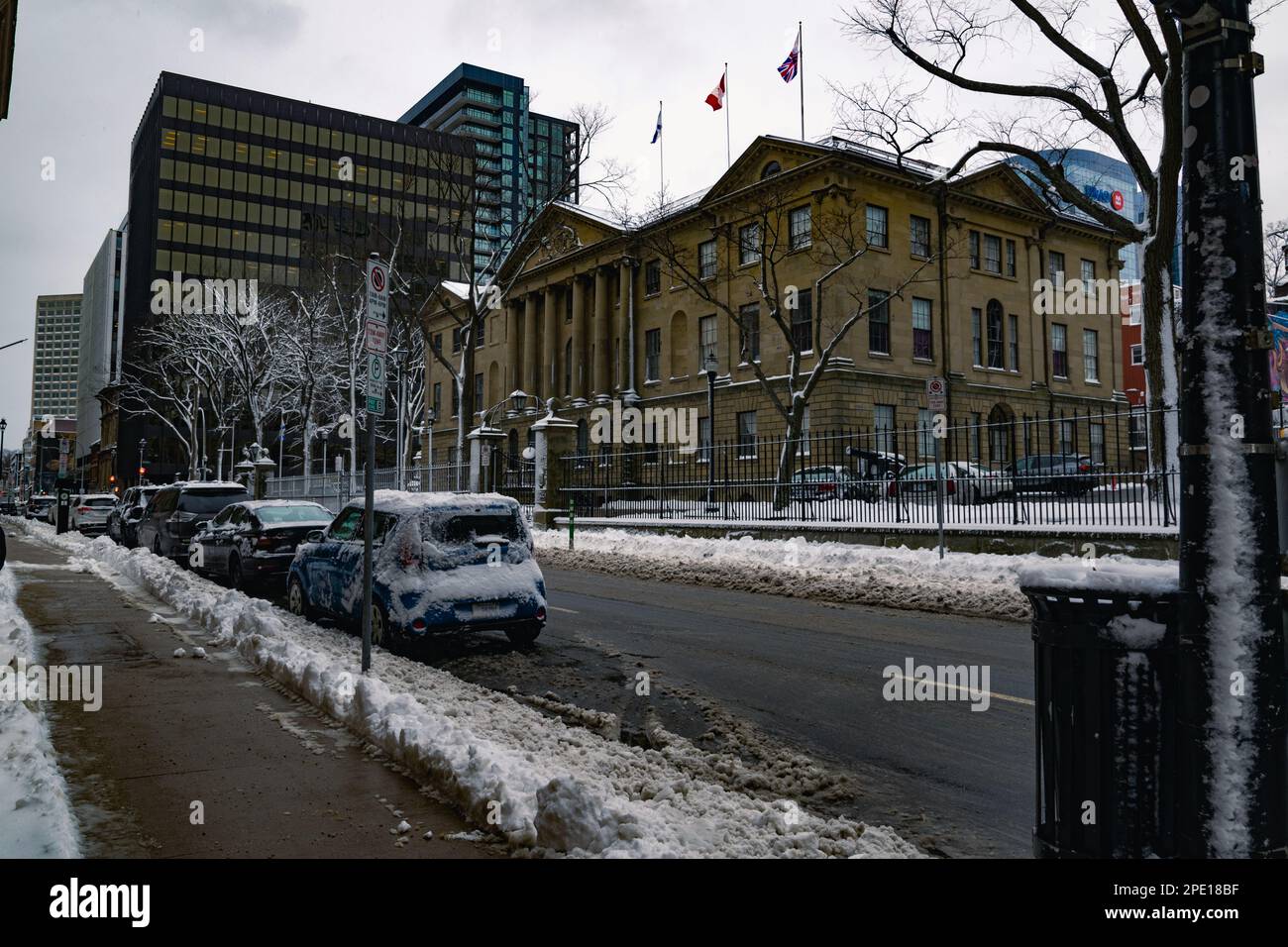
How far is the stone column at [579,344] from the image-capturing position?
48.8 m

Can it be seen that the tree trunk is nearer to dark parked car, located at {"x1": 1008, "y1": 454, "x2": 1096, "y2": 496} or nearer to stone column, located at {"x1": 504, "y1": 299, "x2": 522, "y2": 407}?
dark parked car, located at {"x1": 1008, "y1": 454, "x2": 1096, "y2": 496}

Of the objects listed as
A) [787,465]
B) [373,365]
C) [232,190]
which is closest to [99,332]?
[232,190]

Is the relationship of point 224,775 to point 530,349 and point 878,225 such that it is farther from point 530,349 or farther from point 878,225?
point 530,349

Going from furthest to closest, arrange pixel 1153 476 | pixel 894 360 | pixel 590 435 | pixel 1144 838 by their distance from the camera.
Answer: pixel 590 435 < pixel 894 360 < pixel 1153 476 < pixel 1144 838

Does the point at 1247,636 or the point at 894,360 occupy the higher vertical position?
the point at 894,360

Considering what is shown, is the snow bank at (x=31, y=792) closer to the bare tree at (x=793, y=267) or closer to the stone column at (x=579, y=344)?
the bare tree at (x=793, y=267)

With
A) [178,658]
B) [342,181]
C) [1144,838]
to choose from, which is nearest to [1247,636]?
[1144,838]

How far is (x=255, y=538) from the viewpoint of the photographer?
14.3m

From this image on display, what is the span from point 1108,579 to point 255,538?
44.7 feet

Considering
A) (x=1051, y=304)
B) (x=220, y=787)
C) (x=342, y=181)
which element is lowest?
(x=220, y=787)

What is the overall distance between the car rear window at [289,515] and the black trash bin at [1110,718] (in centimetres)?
1360

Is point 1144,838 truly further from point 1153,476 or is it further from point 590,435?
point 590,435
